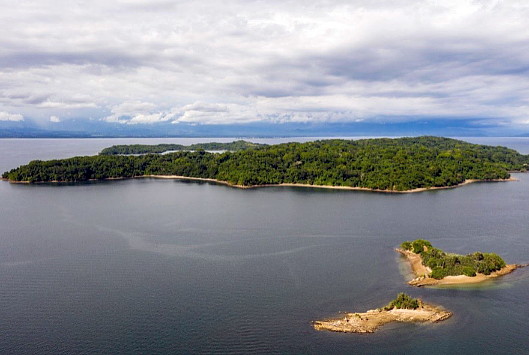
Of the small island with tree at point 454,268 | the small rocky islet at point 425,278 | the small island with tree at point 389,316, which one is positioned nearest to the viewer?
the small island with tree at point 389,316

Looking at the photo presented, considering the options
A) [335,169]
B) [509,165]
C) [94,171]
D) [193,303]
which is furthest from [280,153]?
[193,303]

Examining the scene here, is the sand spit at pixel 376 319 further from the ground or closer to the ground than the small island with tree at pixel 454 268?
closer to the ground

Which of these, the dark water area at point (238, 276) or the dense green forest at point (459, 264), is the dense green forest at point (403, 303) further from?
the dense green forest at point (459, 264)

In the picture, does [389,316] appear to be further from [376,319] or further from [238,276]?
[238,276]

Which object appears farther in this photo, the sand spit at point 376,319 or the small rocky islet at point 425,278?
the small rocky islet at point 425,278

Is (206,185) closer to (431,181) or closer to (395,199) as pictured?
(395,199)

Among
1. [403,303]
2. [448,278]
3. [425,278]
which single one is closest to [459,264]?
[448,278]

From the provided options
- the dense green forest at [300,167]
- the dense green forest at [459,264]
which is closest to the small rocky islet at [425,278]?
the dense green forest at [459,264]

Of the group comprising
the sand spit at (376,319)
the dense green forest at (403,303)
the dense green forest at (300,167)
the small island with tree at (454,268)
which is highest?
the dense green forest at (300,167)
